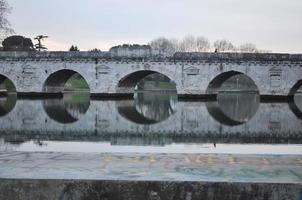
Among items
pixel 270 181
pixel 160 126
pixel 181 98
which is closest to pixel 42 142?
pixel 160 126

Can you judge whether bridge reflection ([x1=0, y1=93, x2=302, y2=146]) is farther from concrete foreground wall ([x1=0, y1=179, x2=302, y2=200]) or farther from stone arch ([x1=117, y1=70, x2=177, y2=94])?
stone arch ([x1=117, y1=70, x2=177, y2=94])

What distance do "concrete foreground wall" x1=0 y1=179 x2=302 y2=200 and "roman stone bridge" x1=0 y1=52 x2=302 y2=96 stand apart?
116 ft

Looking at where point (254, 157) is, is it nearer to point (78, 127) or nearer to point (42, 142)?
point (42, 142)

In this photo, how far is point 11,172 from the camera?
17.0ft

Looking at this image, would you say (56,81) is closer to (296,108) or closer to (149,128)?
(296,108)

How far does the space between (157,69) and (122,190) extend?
36.1 metres

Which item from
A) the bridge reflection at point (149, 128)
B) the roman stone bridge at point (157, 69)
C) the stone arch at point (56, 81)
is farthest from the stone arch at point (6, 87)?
the bridge reflection at point (149, 128)

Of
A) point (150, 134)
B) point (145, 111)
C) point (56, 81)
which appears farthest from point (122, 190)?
point (56, 81)

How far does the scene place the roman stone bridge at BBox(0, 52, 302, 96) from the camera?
39.2 meters

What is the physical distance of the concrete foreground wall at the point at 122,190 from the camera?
186 inches

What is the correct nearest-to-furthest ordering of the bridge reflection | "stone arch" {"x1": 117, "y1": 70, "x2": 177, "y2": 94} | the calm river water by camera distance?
the calm river water, the bridge reflection, "stone arch" {"x1": 117, "y1": 70, "x2": 177, "y2": 94}

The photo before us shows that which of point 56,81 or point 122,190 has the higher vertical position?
point 56,81

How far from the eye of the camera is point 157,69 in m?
40.7

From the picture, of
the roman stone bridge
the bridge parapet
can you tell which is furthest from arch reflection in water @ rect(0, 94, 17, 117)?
the bridge parapet
